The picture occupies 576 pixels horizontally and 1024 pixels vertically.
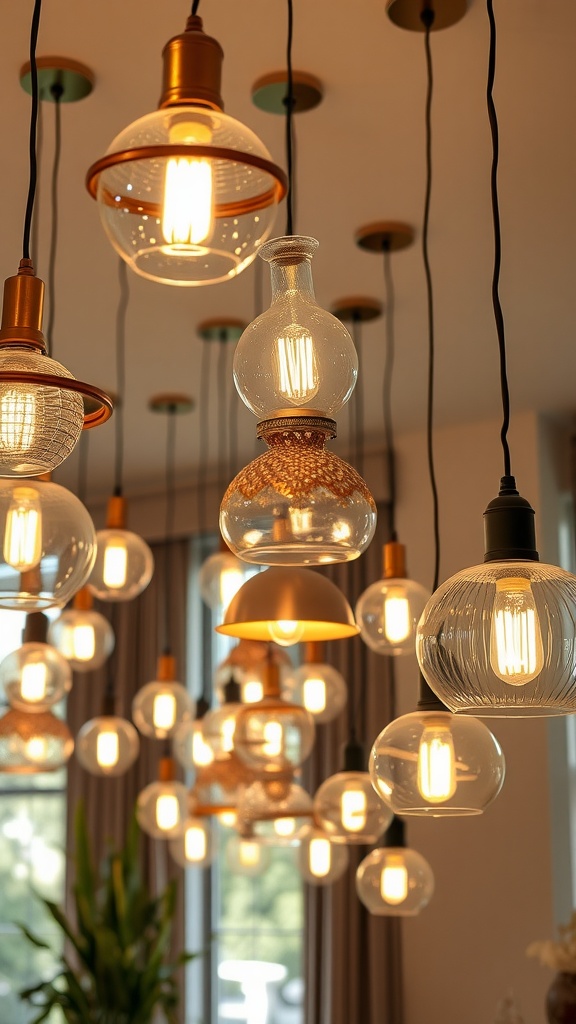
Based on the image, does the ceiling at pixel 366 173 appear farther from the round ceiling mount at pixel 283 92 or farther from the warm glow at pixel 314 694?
the warm glow at pixel 314 694

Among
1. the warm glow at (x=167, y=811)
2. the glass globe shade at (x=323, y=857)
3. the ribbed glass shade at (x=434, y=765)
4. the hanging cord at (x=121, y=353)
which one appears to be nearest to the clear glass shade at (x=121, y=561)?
the hanging cord at (x=121, y=353)

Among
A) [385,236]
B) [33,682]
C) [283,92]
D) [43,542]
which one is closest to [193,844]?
[33,682]

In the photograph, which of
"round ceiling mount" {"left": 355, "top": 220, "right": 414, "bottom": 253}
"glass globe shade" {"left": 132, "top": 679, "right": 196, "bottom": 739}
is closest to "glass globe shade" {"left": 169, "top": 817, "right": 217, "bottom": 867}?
"glass globe shade" {"left": 132, "top": 679, "right": 196, "bottom": 739}

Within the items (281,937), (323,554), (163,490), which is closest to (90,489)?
Result: (163,490)

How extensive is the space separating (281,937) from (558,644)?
4.74 metres

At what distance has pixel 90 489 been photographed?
6293 millimetres

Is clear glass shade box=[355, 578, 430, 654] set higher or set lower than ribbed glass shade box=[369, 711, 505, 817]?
higher

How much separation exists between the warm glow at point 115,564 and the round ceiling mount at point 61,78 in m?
1.03

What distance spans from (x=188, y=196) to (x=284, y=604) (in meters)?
0.95

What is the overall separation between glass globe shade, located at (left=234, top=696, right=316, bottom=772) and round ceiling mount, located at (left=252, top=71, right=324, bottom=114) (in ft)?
4.34

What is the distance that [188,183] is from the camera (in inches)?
47.0

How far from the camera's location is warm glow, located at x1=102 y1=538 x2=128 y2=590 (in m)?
3.04

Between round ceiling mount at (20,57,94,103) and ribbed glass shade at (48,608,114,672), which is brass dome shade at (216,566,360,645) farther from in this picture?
ribbed glass shade at (48,608,114,672)

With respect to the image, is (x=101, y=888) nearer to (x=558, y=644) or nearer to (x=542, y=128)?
(x=542, y=128)
